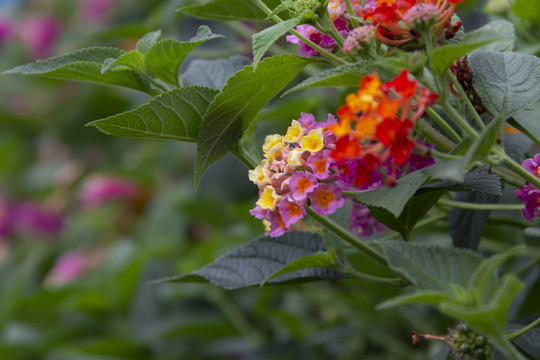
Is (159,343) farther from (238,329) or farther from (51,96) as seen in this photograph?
(51,96)

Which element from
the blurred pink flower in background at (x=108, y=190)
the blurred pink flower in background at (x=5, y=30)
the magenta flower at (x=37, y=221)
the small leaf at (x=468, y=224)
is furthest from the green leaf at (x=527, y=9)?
the blurred pink flower in background at (x=5, y=30)

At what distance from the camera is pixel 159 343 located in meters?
1.42

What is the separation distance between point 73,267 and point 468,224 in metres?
1.35

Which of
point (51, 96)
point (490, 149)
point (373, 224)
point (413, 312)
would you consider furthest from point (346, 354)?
point (51, 96)

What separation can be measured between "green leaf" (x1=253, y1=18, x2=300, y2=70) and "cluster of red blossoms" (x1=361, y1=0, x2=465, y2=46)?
0.21 ft

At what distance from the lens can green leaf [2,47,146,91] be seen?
630 mm

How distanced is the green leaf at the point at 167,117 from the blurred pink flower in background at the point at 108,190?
58.0 inches

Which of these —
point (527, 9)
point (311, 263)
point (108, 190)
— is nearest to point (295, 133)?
point (311, 263)

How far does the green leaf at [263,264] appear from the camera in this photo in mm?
668

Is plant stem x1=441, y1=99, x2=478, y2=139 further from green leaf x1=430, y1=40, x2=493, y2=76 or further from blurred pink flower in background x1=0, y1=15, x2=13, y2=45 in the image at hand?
blurred pink flower in background x1=0, y1=15, x2=13, y2=45

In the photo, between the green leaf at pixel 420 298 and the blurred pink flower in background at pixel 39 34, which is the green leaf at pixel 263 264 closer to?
the green leaf at pixel 420 298

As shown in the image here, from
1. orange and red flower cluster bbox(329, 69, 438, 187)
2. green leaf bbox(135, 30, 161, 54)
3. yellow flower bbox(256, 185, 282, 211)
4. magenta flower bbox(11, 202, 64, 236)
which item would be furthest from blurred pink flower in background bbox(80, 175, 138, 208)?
orange and red flower cluster bbox(329, 69, 438, 187)

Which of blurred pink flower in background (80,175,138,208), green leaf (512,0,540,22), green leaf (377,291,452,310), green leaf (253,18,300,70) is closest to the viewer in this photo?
green leaf (377,291,452,310)

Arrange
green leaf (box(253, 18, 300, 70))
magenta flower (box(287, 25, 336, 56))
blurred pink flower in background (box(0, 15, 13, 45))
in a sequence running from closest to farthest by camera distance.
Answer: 1. green leaf (box(253, 18, 300, 70))
2. magenta flower (box(287, 25, 336, 56))
3. blurred pink flower in background (box(0, 15, 13, 45))
